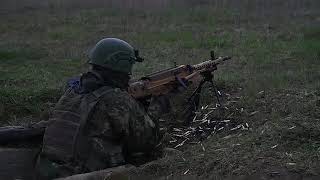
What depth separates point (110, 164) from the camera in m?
4.62

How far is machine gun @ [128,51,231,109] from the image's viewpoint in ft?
19.4

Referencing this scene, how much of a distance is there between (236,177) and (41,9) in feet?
56.0

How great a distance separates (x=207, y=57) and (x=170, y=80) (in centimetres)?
500

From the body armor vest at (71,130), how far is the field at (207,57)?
517 millimetres

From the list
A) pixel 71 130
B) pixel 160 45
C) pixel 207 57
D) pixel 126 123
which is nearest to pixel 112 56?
pixel 126 123

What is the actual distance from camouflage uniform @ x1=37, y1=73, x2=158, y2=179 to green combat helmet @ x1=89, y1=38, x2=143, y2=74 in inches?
Result: 4.3

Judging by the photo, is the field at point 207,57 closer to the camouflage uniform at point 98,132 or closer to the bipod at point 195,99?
the camouflage uniform at point 98,132

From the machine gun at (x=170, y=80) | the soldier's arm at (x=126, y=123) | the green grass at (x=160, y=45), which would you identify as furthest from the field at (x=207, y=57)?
the machine gun at (x=170, y=80)

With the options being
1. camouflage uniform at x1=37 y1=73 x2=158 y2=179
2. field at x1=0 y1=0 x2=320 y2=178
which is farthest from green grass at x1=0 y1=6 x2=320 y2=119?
camouflage uniform at x1=37 y1=73 x2=158 y2=179

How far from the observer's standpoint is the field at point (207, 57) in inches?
191

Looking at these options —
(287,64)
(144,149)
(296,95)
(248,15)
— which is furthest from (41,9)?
(144,149)

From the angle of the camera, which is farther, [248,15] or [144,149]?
[248,15]

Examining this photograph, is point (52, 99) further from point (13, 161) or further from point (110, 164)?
point (110, 164)

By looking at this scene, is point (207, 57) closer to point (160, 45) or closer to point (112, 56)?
point (160, 45)
